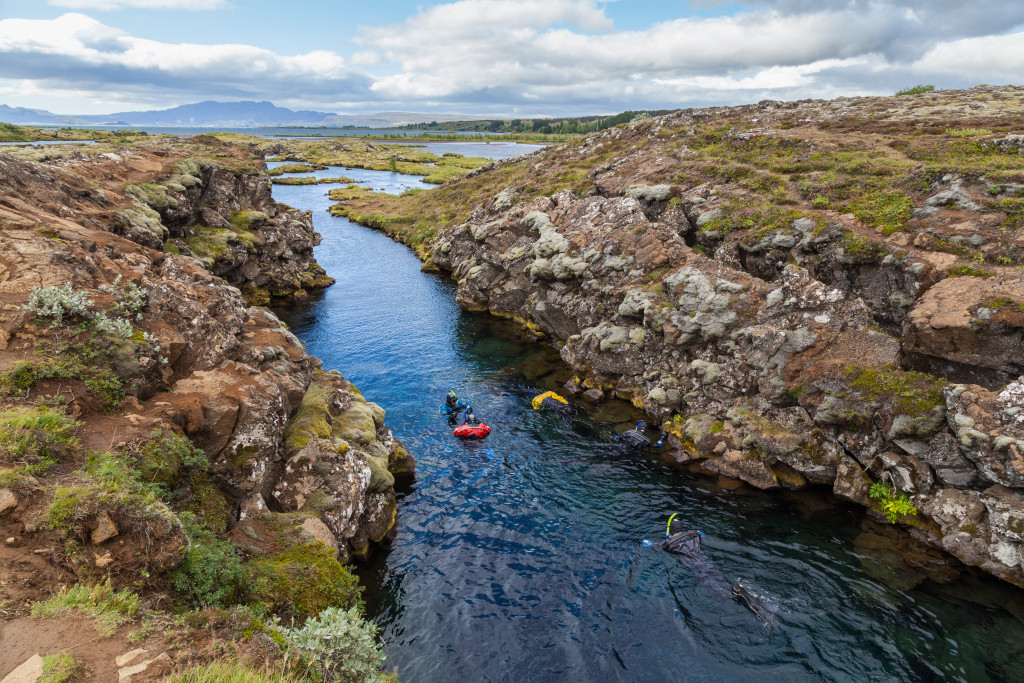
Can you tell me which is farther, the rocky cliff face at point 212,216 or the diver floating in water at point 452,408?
the rocky cliff face at point 212,216

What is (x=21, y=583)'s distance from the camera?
9625 mm

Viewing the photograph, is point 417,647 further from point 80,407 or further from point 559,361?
point 559,361

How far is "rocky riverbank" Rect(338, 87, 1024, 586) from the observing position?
861 inches

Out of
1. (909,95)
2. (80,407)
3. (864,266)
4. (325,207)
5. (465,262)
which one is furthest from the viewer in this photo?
(325,207)

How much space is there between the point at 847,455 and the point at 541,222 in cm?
3455

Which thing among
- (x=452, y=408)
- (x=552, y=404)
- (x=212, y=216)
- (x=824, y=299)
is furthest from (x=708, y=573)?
(x=212, y=216)

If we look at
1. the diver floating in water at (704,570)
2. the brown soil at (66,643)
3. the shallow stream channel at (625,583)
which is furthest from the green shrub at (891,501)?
the brown soil at (66,643)

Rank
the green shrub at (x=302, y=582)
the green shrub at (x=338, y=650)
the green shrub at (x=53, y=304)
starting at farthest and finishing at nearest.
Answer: the green shrub at (x=53, y=304)
the green shrub at (x=302, y=582)
the green shrub at (x=338, y=650)

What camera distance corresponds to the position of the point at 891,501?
887 inches

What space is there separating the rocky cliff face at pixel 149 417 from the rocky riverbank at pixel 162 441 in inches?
2.0

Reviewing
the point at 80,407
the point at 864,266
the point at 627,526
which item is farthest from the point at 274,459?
the point at 864,266

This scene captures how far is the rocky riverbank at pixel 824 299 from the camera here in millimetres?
21875

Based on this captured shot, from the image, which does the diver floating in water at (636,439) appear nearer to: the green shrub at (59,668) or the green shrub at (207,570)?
the green shrub at (207,570)

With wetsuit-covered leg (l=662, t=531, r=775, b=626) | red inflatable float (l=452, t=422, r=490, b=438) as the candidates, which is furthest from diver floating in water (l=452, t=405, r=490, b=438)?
wetsuit-covered leg (l=662, t=531, r=775, b=626)
